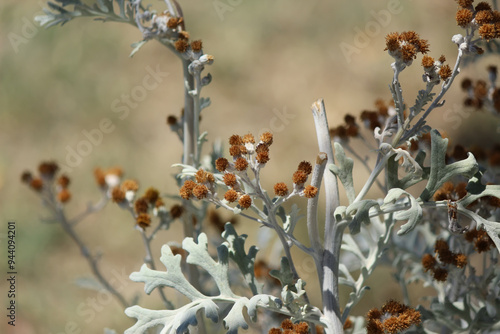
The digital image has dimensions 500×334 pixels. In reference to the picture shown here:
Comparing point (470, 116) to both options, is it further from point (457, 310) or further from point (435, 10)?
point (457, 310)

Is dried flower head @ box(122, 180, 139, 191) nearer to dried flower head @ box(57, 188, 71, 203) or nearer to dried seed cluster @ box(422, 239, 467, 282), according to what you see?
dried flower head @ box(57, 188, 71, 203)

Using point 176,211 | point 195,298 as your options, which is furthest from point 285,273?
point 176,211

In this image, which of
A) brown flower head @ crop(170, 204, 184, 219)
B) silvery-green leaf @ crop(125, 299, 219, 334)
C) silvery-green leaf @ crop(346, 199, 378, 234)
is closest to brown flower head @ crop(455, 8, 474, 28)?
silvery-green leaf @ crop(346, 199, 378, 234)

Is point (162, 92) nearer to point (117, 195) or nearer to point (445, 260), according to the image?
point (117, 195)

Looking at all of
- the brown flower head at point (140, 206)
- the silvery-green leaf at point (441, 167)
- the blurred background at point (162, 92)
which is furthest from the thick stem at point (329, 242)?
the blurred background at point (162, 92)

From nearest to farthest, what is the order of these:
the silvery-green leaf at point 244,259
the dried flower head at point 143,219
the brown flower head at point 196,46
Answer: the silvery-green leaf at point 244,259 → the brown flower head at point 196,46 → the dried flower head at point 143,219

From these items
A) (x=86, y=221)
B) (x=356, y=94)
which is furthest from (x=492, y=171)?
(x=86, y=221)

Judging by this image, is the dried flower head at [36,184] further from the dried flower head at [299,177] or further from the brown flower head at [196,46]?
the dried flower head at [299,177]
